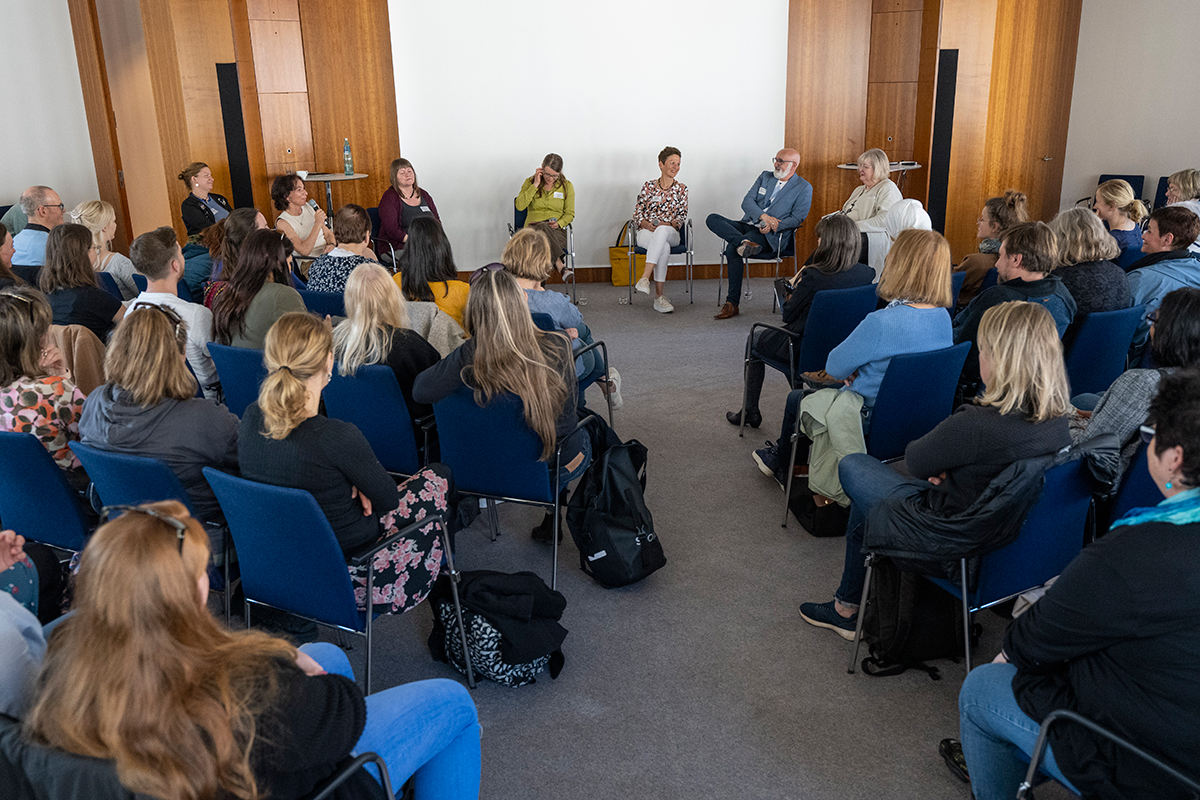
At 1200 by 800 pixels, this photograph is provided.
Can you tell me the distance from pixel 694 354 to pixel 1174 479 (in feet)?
16.3

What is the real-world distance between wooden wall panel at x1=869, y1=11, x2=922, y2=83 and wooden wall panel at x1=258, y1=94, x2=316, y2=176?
5.50m

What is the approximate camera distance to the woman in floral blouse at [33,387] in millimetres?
2807

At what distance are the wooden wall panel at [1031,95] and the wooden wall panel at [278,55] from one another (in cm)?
650

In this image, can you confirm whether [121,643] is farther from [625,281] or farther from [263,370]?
[625,281]

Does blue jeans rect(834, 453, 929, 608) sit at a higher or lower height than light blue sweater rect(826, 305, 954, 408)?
lower

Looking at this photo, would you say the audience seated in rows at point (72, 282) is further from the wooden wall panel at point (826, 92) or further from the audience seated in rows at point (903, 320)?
the wooden wall panel at point (826, 92)

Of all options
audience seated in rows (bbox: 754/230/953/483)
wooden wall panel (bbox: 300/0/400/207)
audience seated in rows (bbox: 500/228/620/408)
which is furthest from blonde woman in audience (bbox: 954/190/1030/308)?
wooden wall panel (bbox: 300/0/400/207)

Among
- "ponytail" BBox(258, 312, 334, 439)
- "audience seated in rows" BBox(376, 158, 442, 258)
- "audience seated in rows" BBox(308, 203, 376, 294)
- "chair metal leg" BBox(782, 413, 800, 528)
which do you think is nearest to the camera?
"ponytail" BBox(258, 312, 334, 439)

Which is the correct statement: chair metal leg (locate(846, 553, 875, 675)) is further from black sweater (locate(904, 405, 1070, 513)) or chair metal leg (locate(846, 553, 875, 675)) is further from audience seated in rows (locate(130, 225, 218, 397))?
audience seated in rows (locate(130, 225, 218, 397))

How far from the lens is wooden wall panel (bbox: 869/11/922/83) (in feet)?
28.1

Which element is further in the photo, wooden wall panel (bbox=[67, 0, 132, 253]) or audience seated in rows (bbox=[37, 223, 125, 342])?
wooden wall panel (bbox=[67, 0, 132, 253])

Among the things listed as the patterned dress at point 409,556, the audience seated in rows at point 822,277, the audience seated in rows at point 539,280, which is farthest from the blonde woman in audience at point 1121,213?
the patterned dress at point 409,556

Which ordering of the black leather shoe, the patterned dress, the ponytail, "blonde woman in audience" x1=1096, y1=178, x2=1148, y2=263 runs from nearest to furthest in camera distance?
the ponytail
the patterned dress
the black leather shoe
"blonde woman in audience" x1=1096, y1=178, x2=1148, y2=263

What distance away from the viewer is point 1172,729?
5.12ft
